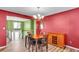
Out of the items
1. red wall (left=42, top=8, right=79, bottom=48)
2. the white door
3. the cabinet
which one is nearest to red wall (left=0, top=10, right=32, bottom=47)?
the white door

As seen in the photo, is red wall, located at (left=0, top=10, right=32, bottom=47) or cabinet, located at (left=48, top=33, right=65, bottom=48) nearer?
red wall, located at (left=0, top=10, right=32, bottom=47)

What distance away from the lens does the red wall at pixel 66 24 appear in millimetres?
1825

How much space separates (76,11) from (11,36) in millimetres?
Answer: 1394

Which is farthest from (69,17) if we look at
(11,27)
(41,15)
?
(11,27)

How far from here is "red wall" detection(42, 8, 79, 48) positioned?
71.9 inches

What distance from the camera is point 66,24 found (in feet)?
6.19

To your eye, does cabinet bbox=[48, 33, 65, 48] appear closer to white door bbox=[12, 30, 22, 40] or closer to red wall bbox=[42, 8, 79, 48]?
red wall bbox=[42, 8, 79, 48]

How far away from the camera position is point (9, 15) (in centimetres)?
182

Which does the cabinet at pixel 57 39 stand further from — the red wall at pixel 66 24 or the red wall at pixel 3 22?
the red wall at pixel 3 22

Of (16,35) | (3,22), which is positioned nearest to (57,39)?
(16,35)

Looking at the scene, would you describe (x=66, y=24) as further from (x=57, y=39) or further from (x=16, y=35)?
(x=16, y=35)

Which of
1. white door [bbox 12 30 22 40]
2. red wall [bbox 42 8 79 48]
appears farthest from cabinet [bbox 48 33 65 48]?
white door [bbox 12 30 22 40]

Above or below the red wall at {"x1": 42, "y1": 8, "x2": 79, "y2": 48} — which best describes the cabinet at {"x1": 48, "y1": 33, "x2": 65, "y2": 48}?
below
